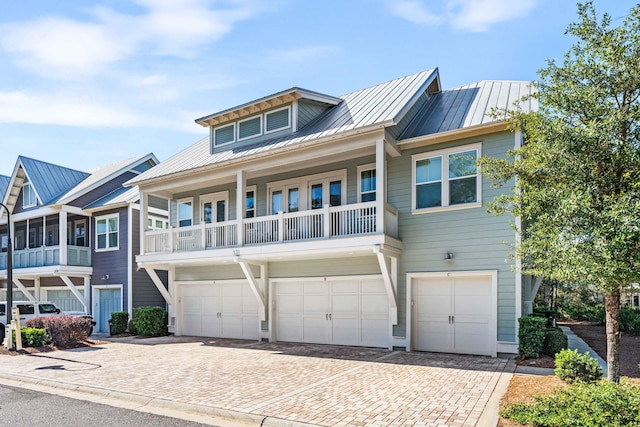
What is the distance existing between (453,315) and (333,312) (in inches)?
161

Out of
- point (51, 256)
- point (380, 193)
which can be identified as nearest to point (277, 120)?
point (380, 193)

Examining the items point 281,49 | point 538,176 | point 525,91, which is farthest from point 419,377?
point 525,91

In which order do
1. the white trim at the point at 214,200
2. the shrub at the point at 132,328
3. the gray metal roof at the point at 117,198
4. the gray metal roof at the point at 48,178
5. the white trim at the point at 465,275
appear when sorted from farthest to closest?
the gray metal roof at the point at 48,178 < the gray metal roof at the point at 117,198 < the shrub at the point at 132,328 < the white trim at the point at 214,200 < the white trim at the point at 465,275

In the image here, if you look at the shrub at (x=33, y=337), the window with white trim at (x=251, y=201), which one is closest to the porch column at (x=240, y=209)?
the window with white trim at (x=251, y=201)

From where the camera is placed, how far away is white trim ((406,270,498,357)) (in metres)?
12.4

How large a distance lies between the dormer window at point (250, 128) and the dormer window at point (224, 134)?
15.2 inches

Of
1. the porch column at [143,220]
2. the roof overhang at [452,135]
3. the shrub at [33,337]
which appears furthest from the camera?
the porch column at [143,220]

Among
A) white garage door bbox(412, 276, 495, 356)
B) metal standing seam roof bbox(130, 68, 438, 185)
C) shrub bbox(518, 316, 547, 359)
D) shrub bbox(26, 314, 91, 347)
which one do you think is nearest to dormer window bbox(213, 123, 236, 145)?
metal standing seam roof bbox(130, 68, 438, 185)

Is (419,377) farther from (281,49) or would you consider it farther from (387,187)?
(281,49)

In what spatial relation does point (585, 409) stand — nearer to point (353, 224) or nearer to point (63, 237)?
point (353, 224)

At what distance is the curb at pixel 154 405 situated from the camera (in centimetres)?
702

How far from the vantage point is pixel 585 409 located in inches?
228

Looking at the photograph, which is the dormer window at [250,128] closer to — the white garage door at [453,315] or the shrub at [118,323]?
the white garage door at [453,315]

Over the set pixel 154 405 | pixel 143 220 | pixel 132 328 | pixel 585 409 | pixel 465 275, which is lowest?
pixel 132 328
